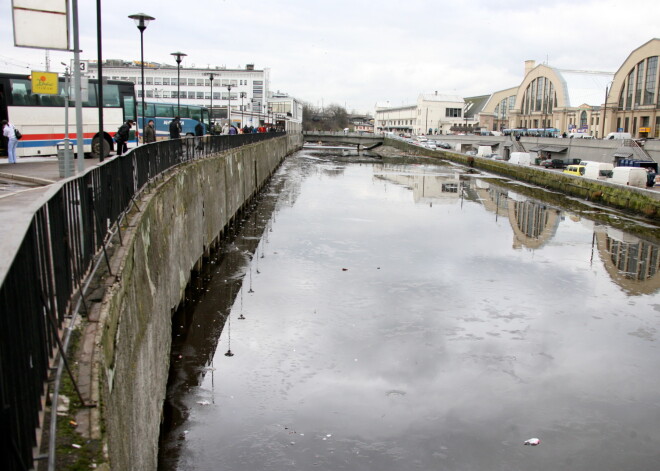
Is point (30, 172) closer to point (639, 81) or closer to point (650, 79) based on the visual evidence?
point (650, 79)

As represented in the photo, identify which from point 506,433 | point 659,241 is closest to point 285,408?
point 506,433

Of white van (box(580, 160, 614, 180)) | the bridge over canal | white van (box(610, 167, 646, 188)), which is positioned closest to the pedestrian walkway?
white van (box(610, 167, 646, 188))

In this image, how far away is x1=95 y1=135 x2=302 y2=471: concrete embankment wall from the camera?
5496mm

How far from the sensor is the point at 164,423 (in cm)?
955

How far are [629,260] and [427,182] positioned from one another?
2790cm

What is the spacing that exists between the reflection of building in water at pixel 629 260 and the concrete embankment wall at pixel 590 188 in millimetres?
5119

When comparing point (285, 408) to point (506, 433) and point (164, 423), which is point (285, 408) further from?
point (506, 433)

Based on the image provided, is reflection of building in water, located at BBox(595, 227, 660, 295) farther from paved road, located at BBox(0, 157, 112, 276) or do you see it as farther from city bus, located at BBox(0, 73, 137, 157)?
city bus, located at BBox(0, 73, 137, 157)

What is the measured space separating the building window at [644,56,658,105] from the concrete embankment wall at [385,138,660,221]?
22.7 metres

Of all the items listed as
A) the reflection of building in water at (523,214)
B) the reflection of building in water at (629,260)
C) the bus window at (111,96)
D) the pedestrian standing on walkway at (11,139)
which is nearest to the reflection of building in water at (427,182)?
the reflection of building in water at (523,214)

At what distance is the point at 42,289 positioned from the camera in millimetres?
4398

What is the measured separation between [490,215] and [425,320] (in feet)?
62.3

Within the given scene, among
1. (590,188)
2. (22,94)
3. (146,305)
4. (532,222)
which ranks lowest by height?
(532,222)

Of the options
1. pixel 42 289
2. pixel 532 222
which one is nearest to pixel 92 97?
pixel 532 222
